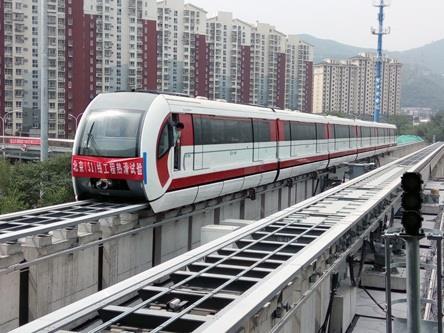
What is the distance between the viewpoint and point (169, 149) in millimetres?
13016

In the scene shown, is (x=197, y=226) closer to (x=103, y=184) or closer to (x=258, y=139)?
(x=103, y=184)

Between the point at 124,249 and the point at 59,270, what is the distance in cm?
214

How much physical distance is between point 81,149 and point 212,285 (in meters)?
6.17

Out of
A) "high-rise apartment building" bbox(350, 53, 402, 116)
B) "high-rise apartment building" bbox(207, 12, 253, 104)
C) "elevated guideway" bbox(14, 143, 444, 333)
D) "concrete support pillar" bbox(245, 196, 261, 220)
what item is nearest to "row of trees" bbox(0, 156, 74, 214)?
"concrete support pillar" bbox(245, 196, 261, 220)

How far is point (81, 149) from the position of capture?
1288 centimetres

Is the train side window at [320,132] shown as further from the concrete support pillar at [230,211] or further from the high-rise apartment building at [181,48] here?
the high-rise apartment building at [181,48]

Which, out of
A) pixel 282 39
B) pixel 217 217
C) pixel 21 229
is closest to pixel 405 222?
pixel 21 229

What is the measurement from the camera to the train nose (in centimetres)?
1266

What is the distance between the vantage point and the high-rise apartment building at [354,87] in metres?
157

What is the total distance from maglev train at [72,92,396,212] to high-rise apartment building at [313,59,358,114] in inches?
5482

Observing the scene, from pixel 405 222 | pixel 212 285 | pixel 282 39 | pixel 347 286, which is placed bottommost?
pixel 347 286

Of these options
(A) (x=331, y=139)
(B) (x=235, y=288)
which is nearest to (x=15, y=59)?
(A) (x=331, y=139)

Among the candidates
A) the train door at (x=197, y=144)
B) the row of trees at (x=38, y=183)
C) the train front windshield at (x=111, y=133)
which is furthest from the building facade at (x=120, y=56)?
the train front windshield at (x=111, y=133)

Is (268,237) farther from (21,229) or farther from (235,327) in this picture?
(235,327)
